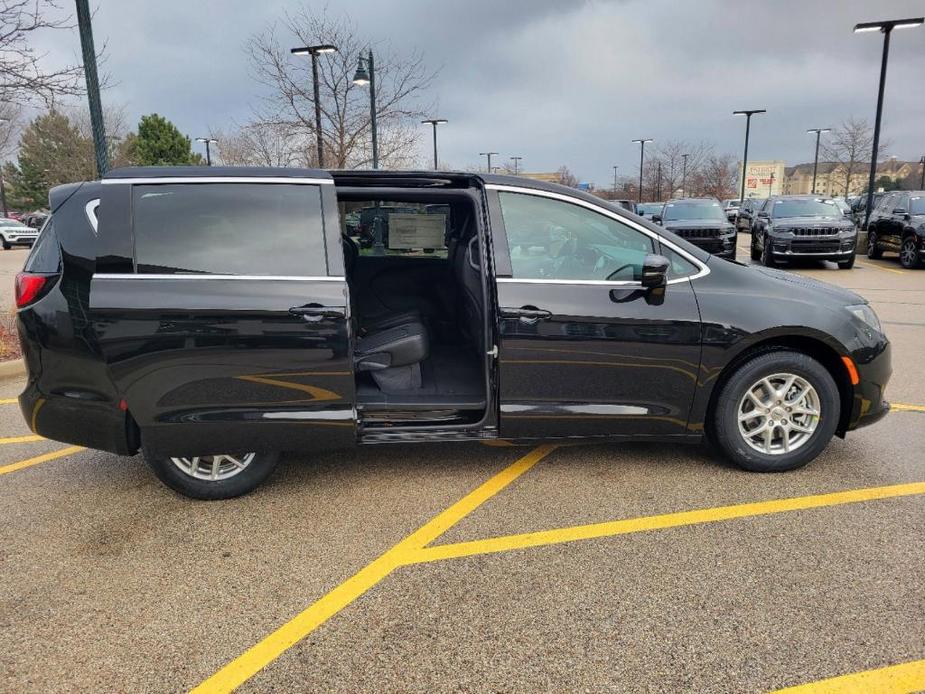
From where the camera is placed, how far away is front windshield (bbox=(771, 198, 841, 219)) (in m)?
15.7

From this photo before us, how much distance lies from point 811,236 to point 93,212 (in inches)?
598

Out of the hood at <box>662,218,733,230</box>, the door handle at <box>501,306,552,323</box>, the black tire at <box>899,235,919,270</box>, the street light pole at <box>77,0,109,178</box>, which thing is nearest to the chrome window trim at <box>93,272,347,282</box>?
the door handle at <box>501,306,552,323</box>

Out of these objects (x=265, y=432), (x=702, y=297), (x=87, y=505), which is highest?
(x=702, y=297)

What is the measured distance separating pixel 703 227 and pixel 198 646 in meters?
15.4

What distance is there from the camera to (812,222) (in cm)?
1495

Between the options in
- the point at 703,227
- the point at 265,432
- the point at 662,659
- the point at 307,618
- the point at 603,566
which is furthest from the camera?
the point at 703,227

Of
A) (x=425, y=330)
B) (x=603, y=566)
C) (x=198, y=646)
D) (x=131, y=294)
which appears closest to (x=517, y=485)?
(x=603, y=566)

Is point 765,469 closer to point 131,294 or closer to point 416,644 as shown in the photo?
point 416,644

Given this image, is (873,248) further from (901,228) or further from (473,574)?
(473,574)

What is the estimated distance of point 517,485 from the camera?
12.4 ft

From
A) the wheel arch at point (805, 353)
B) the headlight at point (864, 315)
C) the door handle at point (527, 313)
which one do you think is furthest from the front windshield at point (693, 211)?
the door handle at point (527, 313)

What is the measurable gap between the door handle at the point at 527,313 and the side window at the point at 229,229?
965mm

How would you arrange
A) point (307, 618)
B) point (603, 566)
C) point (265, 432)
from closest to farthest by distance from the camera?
point (307, 618), point (603, 566), point (265, 432)

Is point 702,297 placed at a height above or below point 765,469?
above
